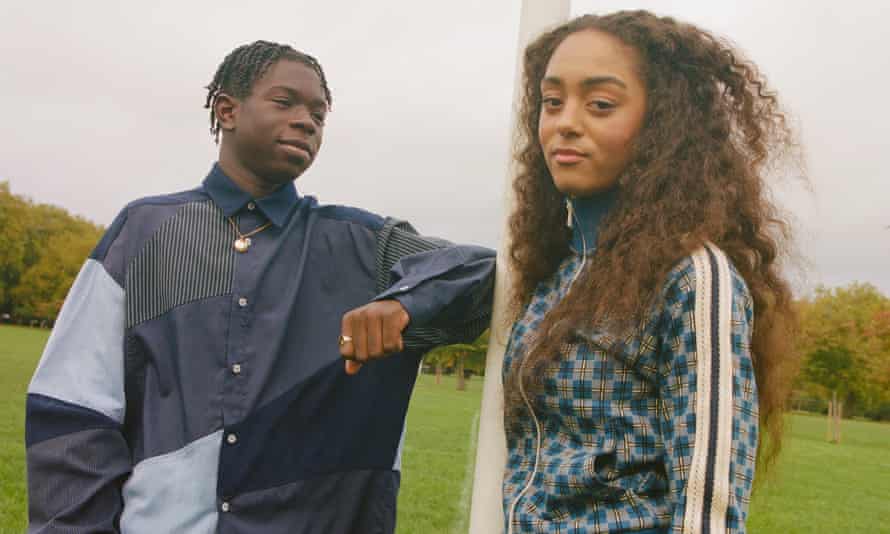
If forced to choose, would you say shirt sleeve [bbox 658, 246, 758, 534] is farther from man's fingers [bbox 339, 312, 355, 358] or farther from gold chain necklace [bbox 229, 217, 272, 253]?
gold chain necklace [bbox 229, 217, 272, 253]

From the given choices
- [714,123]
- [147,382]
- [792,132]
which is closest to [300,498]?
[147,382]

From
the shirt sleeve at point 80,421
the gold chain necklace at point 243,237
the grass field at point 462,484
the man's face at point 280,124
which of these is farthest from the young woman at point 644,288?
the shirt sleeve at point 80,421

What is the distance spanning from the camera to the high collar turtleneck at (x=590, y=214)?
2105 mm

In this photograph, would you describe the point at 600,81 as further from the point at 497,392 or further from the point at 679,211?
the point at 497,392

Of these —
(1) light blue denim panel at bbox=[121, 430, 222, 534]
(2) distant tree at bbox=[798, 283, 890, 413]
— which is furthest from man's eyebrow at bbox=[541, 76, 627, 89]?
(2) distant tree at bbox=[798, 283, 890, 413]

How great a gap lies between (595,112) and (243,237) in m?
1.07

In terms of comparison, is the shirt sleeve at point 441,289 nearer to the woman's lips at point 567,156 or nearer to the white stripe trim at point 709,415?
the woman's lips at point 567,156

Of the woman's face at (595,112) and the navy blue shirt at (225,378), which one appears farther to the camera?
the navy blue shirt at (225,378)

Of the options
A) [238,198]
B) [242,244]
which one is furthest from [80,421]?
[238,198]

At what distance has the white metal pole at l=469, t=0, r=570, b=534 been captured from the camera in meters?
2.10

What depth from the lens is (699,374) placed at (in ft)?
5.42

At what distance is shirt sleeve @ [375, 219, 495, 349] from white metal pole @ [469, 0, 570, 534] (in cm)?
6

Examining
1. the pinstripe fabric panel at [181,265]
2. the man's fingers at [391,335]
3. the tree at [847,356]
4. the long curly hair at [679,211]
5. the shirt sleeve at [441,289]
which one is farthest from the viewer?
the tree at [847,356]

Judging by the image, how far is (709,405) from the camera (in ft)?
5.35
